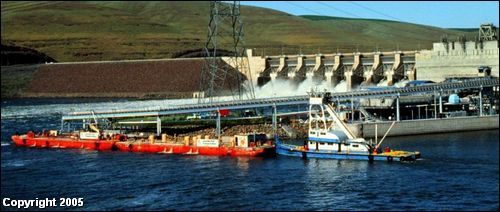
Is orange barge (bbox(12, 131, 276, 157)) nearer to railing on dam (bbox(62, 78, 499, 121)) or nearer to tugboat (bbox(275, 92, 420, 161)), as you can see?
tugboat (bbox(275, 92, 420, 161))

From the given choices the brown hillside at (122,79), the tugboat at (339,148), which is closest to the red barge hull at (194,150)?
the tugboat at (339,148)

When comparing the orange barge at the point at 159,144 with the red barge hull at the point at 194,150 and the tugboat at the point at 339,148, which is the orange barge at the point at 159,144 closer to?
the red barge hull at the point at 194,150

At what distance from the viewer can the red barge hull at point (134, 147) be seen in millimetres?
78938

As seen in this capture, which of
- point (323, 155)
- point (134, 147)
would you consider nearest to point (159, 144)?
point (134, 147)

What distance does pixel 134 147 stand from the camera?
3425 inches

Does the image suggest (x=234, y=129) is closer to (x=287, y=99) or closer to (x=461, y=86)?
(x=287, y=99)

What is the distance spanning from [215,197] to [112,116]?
48600mm

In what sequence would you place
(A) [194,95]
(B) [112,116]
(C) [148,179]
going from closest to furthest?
1. (C) [148,179]
2. (B) [112,116]
3. (A) [194,95]

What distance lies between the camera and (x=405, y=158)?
6944cm

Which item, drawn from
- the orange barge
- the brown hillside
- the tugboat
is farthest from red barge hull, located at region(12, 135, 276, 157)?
the brown hillside

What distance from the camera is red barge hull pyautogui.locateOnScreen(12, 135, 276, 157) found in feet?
259

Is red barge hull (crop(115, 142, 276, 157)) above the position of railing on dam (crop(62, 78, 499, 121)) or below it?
below

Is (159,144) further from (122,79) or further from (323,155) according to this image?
(122,79)

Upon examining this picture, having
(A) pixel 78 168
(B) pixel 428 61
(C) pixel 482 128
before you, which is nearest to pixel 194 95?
(B) pixel 428 61
